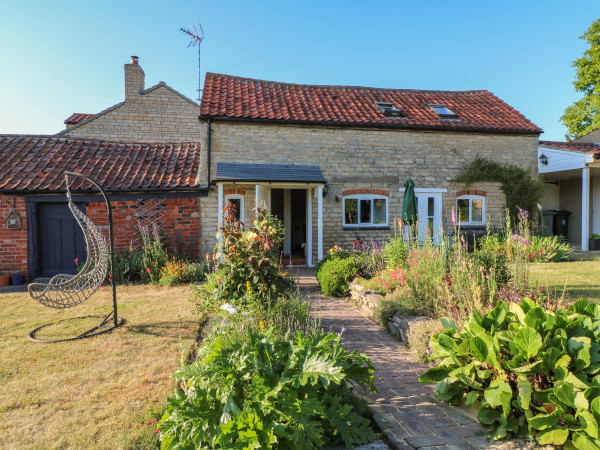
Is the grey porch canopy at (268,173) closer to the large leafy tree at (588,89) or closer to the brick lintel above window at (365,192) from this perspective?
the brick lintel above window at (365,192)

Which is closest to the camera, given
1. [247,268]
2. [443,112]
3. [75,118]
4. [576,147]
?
[247,268]

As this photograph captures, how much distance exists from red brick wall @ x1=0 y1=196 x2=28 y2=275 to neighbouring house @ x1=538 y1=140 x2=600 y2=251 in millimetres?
16788

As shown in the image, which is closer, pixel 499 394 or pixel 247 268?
pixel 499 394

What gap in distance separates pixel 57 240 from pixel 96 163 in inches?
95.9

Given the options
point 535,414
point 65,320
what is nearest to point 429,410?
point 535,414

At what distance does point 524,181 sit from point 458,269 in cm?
879

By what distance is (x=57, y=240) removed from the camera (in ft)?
29.6

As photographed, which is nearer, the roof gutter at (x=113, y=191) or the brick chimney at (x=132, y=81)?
the roof gutter at (x=113, y=191)

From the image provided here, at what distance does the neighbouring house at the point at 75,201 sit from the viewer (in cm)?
873

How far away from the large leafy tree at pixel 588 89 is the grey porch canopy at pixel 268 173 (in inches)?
786

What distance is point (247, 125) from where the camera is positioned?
32.7 ft

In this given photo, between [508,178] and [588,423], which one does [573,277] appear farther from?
[588,423]

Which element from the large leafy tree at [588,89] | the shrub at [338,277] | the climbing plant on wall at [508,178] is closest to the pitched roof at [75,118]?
the shrub at [338,277]

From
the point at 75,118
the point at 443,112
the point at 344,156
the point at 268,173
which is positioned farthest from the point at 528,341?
the point at 75,118
